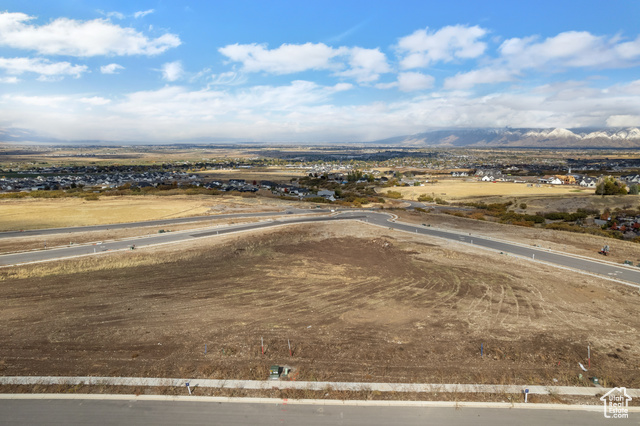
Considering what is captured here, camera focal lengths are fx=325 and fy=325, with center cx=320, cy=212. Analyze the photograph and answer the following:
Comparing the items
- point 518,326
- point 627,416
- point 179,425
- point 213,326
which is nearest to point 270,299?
point 213,326

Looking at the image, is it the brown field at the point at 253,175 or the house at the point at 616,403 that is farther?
the brown field at the point at 253,175

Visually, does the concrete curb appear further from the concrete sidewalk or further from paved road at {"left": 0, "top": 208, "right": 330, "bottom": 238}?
paved road at {"left": 0, "top": 208, "right": 330, "bottom": 238}

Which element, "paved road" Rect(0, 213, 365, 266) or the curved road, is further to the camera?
"paved road" Rect(0, 213, 365, 266)

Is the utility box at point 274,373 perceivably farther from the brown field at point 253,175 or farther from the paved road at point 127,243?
the brown field at point 253,175

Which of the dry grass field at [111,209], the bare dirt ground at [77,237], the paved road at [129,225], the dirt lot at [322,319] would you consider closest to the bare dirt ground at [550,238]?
the dirt lot at [322,319]

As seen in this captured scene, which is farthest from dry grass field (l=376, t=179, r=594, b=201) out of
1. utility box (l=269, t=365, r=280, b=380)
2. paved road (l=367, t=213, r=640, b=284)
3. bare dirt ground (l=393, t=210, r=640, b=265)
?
utility box (l=269, t=365, r=280, b=380)

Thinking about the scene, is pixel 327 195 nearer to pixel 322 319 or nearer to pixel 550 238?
pixel 550 238

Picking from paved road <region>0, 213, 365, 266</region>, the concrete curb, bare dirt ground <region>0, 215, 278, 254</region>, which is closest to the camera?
the concrete curb

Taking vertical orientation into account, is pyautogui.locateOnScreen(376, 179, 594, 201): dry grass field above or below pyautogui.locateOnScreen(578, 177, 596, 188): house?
below
